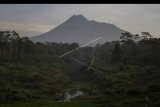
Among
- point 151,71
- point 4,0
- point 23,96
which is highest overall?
point 4,0

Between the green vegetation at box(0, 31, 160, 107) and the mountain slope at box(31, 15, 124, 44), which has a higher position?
the mountain slope at box(31, 15, 124, 44)

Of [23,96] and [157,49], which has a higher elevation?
[157,49]

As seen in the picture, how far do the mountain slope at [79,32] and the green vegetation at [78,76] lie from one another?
5028cm

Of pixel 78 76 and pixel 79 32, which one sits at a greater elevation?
pixel 79 32

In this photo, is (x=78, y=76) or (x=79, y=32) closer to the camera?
(x=78, y=76)

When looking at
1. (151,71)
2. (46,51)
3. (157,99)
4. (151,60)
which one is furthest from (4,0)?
(46,51)

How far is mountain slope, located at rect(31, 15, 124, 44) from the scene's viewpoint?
81375mm

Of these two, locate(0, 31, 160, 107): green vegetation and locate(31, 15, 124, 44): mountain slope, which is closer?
locate(0, 31, 160, 107): green vegetation

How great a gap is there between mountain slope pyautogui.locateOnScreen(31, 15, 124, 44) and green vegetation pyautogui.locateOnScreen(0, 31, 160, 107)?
50276mm

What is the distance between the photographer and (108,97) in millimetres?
12938

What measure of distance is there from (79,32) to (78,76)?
2598 inches

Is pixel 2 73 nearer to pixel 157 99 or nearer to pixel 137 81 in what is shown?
pixel 137 81

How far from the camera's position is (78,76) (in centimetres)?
2167

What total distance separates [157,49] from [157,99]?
1138 cm
